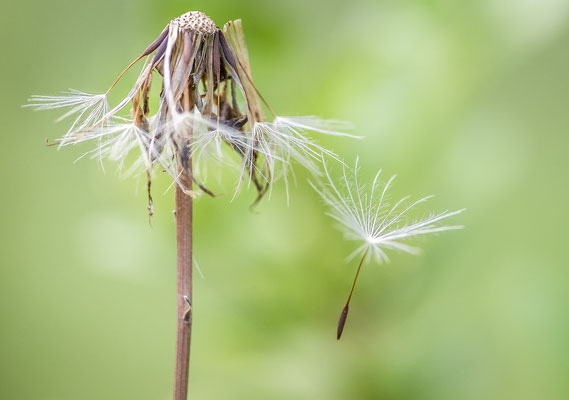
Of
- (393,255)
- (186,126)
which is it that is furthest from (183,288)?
(393,255)

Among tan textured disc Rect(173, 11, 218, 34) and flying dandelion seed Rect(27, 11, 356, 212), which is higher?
tan textured disc Rect(173, 11, 218, 34)

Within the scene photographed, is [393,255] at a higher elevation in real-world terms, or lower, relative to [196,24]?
lower

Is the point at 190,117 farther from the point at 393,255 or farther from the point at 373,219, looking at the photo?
the point at 393,255

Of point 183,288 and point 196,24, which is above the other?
point 196,24

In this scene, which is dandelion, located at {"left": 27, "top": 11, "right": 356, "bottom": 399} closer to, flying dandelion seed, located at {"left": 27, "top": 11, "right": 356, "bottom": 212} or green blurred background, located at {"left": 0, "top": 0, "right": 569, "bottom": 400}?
flying dandelion seed, located at {"left": 27, "top": 11, "right": 356, "bottom": 212}

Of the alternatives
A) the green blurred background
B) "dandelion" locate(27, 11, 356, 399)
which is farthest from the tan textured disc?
the green blurred background

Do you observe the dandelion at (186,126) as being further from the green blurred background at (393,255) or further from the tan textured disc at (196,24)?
the green blurred background at (393,255)

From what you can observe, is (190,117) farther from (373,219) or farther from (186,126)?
(373,219)

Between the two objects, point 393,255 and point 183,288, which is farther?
point 393,255

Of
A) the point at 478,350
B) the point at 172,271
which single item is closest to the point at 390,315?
the point at 478,350
